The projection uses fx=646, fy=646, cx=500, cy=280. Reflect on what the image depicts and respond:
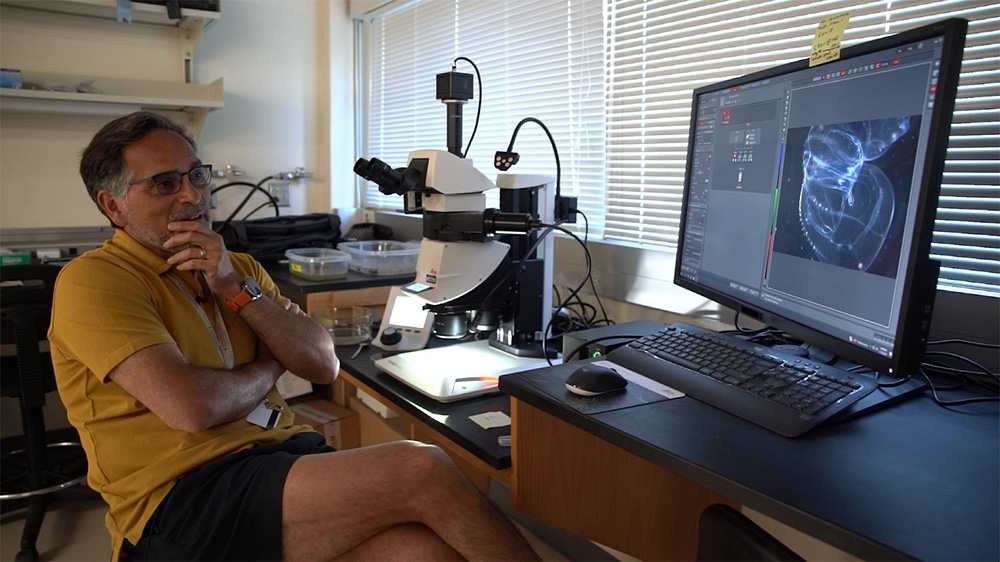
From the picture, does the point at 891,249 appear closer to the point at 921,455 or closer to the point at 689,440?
the point at 921,455

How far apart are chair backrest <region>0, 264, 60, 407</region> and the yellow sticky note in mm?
2163

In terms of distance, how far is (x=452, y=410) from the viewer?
1.31m

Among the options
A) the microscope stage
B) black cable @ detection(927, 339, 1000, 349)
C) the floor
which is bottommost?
the floor

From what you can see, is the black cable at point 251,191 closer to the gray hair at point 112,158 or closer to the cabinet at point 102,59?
the cabinet at point 102,59

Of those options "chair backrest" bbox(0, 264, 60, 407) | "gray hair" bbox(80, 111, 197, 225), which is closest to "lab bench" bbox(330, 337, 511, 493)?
"gray hair" bbox(80, 111, 197, 225)

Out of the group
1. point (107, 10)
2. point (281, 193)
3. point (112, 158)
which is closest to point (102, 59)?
point (107, 10)

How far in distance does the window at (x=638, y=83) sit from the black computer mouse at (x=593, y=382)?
0.68 m

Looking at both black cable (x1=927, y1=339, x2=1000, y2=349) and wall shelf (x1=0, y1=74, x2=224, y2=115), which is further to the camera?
wall shelf (x1=0, y1=74, x2=224, y2=115)

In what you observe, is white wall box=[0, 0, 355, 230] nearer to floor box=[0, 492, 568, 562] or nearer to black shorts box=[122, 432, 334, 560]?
floor box=[0, 492, 568, 562]

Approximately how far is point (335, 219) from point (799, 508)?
2.47 metres

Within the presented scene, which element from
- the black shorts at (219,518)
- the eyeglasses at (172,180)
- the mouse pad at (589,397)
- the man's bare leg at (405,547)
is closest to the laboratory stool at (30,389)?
the eyeglasses at (172,180)

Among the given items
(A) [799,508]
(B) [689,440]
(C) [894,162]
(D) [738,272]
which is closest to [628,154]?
(D) [738,272]

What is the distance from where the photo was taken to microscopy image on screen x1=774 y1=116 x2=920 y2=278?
2.77ft

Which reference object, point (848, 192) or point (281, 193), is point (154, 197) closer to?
point (848, 192)
